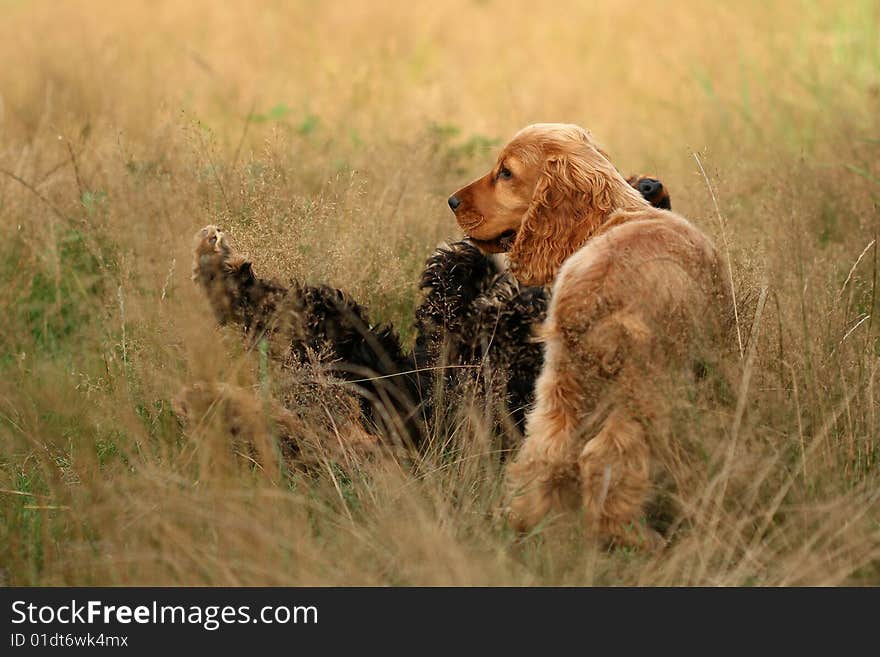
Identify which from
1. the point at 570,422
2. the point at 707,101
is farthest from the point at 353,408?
the point at 707,101

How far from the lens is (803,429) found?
3.09 meters

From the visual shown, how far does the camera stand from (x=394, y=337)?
359cm

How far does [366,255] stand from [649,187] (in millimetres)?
1283

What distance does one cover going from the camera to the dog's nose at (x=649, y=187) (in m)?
3.65

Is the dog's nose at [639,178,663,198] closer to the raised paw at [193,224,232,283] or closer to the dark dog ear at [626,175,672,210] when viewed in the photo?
the dark dog ear at [626,175,672,210]

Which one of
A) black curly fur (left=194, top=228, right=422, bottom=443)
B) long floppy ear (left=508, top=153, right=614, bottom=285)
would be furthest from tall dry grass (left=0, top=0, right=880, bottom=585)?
long floppy ear (left=508, top=153, right=614, bottom=285)

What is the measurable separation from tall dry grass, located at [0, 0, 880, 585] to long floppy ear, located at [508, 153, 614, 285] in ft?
1.71

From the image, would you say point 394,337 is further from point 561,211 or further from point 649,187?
point 649,187

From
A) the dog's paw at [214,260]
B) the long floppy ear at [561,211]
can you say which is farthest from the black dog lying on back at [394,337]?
the long floppy ear at [561,211]

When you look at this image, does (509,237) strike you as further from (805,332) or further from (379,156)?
(379,156)

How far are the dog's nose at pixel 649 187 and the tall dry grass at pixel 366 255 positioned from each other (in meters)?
0.30

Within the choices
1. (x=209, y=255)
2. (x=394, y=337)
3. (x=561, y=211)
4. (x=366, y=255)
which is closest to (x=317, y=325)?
(x=394, y=337)

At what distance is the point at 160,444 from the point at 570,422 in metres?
1.36

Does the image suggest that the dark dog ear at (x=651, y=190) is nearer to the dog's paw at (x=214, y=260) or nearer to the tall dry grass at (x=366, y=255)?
the tall dry grass at (x=366, y=255)
